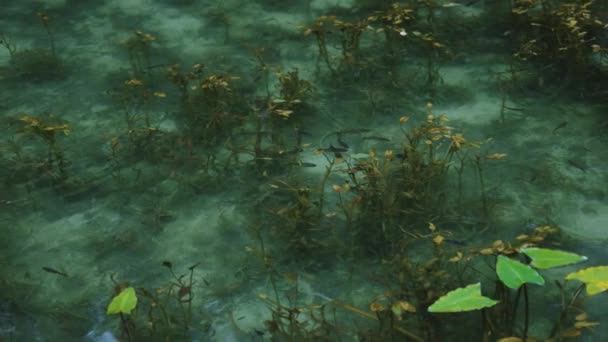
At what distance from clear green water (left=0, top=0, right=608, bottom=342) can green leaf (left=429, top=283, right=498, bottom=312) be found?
14.4 inches

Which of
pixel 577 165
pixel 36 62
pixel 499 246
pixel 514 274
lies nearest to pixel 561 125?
pixel 577 165

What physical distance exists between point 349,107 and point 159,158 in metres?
1.02

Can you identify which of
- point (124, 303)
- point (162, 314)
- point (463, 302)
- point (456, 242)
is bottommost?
point (162, 314)

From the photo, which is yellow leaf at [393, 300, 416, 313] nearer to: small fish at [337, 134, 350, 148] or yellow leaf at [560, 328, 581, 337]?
yellow leaf at [560, 328, 581, 337]

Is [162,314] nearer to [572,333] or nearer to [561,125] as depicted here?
[572,333]

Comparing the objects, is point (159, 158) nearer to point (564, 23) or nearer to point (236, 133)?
point (236, 133)

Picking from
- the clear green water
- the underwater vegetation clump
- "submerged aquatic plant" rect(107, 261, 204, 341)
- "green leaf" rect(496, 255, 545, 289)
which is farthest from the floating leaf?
the underwater vegetation clump

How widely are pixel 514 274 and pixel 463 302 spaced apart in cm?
17

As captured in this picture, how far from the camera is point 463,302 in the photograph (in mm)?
2242

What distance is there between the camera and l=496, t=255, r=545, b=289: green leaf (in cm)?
221

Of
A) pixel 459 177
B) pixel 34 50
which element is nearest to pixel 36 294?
pixel 459 177

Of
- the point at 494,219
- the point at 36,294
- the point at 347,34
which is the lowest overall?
the point at 36,294

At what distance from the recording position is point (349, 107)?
391cm

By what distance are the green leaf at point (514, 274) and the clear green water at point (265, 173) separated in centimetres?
39
